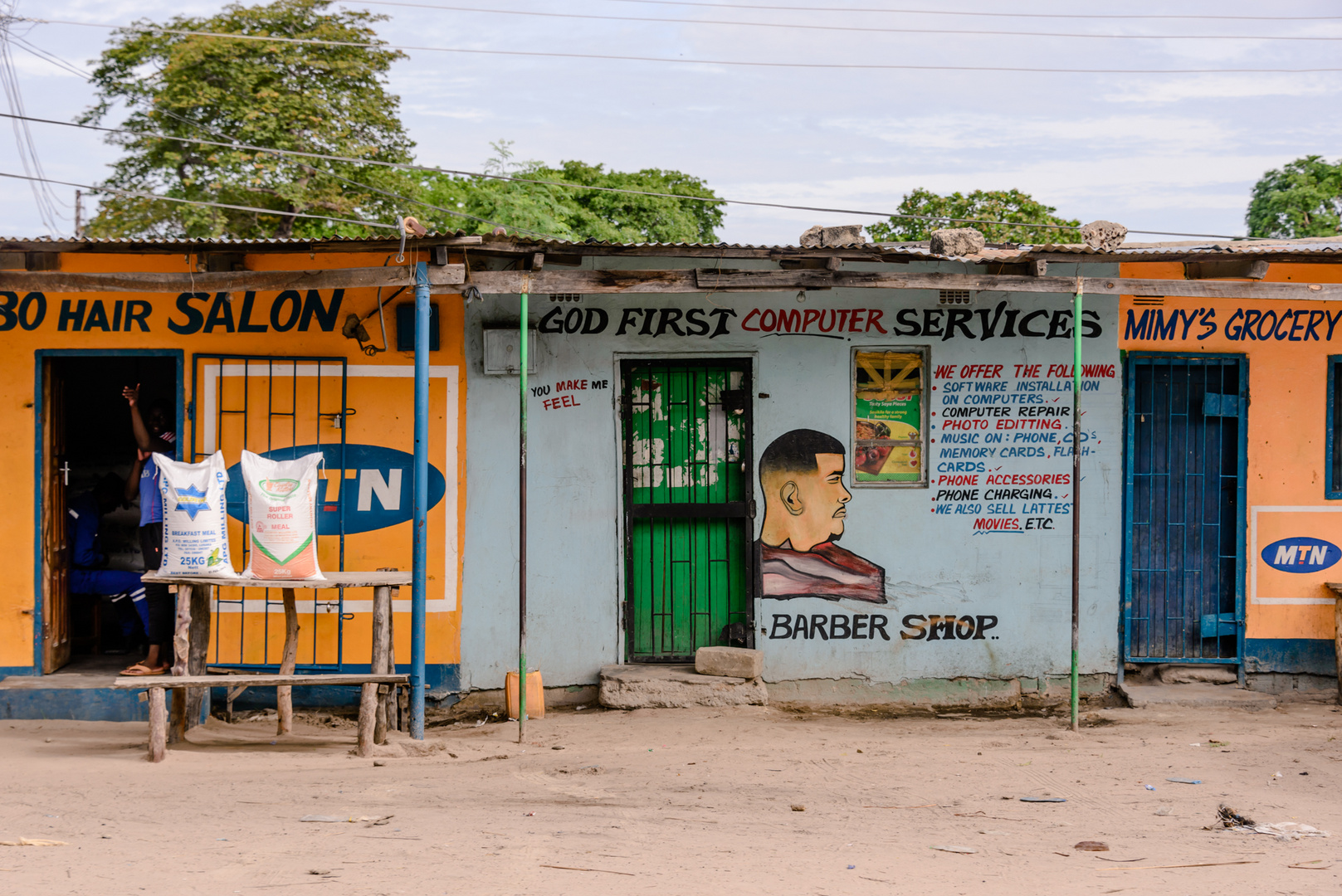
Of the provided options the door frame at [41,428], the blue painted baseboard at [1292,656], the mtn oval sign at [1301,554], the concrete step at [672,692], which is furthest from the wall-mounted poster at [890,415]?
the door frame at [41,428]

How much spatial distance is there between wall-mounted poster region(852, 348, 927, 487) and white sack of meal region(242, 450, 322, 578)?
3.69 metres

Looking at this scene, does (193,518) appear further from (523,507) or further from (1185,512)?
(1185,512)

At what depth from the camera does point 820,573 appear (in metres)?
7.12

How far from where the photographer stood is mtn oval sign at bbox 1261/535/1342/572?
7266mm

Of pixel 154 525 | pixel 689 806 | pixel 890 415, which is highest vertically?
pixel 890 415

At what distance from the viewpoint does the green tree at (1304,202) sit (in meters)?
22.7

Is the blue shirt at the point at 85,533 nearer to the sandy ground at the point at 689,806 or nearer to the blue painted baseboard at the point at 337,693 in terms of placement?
the sandy ground at the point at 689,806

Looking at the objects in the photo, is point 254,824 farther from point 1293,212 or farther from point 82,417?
point 1293,212

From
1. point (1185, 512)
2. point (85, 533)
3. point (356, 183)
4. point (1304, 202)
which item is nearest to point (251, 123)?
point (356, 183)

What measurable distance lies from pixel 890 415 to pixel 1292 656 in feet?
11.1

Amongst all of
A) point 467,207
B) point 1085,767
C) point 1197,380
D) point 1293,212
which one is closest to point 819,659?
point 1085,767

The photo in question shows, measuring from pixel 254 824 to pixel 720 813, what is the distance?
7.21ft

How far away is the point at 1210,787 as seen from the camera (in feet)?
17.9

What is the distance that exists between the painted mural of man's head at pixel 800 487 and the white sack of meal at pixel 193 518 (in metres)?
3.48
